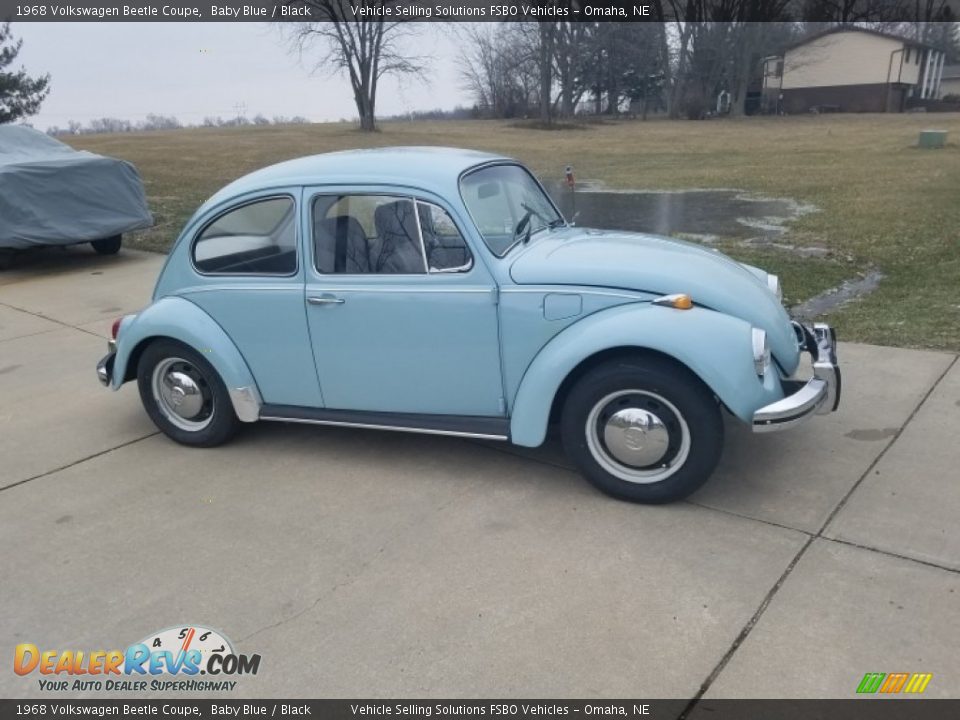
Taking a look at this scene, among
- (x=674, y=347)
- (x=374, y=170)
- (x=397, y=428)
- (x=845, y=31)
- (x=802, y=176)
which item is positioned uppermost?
(x=845, y=31)

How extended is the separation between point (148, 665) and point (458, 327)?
1.96 meters

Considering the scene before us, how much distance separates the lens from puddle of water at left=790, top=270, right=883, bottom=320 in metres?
6.77

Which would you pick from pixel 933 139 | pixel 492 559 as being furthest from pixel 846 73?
pixel 492 559

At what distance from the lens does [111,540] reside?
3.58 metres

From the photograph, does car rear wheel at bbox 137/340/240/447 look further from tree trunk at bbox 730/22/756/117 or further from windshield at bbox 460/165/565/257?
tree trunk at bbox 730/22/756/117

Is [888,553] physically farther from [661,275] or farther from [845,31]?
[845,31]

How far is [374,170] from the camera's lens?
4066mm

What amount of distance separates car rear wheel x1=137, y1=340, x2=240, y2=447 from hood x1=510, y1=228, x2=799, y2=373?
Result: 193 centimetres

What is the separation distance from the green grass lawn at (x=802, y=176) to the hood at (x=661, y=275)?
253cm

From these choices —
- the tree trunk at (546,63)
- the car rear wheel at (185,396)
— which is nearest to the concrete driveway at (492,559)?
the car rear wheel at (185,396)

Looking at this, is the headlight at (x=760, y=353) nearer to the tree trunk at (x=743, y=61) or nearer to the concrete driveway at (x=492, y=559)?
the concrete driveway at (x=492, y=559)

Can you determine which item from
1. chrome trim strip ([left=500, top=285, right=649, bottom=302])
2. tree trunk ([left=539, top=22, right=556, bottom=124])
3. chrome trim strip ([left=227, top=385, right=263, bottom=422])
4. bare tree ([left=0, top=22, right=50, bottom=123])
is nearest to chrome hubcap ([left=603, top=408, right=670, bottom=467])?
chrome trim strip ([left=500, top=285, right=649, bottom=302])

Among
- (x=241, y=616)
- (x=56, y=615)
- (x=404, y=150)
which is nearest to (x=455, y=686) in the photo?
(x=241, y=616)
